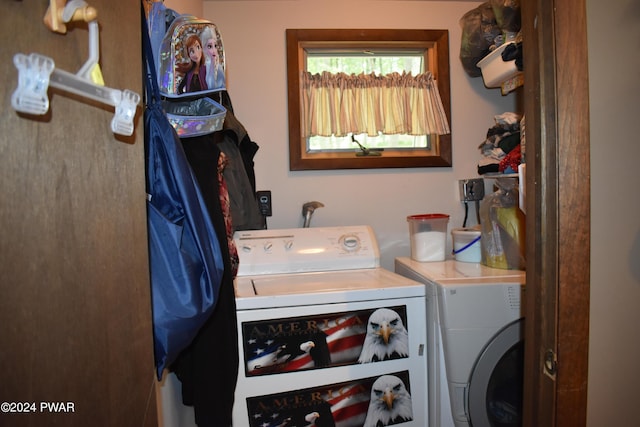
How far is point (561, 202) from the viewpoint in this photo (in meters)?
0.58

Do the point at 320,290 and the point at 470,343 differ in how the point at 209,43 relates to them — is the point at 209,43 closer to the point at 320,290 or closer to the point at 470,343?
the point at 320,290

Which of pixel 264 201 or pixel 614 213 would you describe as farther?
pixel 264 201

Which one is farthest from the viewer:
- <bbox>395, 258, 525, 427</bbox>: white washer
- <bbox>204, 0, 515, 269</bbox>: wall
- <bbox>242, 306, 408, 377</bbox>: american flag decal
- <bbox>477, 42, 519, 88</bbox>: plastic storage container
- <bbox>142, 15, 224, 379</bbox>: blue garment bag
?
<bbox>204, 0, 515, 269</bbox>: wall

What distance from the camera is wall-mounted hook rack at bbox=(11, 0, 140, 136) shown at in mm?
413

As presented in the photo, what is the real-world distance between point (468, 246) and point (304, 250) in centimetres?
82

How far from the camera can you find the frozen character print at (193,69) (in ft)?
3.24

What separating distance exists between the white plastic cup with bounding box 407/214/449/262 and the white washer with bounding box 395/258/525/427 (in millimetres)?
426

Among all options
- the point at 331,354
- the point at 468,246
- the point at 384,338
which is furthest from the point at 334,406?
the point at 468,246

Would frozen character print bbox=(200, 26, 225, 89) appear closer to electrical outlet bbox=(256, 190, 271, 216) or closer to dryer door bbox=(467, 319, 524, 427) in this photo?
electrical outlet bbox=(256, 190, 271, 216)

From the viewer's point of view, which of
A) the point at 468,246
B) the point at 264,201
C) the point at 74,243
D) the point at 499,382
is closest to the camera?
the point at 74,243

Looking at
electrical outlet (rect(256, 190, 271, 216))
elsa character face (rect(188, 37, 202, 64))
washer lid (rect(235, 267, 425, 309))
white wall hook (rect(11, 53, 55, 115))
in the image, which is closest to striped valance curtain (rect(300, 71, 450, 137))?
electrical outlet (rect(256, 190, 271, 216))

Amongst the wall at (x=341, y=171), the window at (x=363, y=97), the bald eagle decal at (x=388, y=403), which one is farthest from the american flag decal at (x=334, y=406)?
the window at (x=363, y=97)

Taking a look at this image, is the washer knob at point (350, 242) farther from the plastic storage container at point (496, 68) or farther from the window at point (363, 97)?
the plastic storage container at point (496, 68)

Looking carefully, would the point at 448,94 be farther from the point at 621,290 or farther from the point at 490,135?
the point at 621,290
